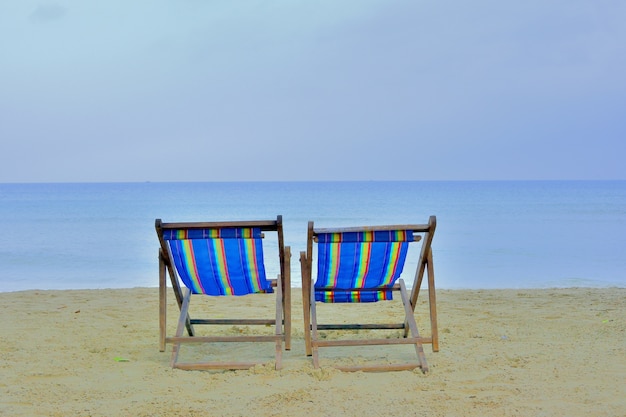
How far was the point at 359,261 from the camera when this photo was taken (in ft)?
13.4

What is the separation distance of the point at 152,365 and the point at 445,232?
17493 millimetres

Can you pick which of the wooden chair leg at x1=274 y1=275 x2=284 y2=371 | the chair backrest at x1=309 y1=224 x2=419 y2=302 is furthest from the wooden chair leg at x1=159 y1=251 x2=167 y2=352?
the chair backrest at x1=309 y1=224 x2=419 y2=302

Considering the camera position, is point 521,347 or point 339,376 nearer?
point 339,376

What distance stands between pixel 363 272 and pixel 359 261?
10 centimetres

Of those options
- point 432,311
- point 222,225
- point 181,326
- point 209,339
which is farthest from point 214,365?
point 432,311

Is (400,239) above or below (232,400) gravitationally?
above

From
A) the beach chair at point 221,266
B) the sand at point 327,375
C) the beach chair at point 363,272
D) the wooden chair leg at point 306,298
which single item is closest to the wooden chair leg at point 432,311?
the beach chair at point 363,272

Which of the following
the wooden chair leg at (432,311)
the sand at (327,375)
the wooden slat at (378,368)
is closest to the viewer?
the sand at (327,375)

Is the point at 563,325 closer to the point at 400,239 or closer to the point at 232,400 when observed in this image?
the point at 400,239

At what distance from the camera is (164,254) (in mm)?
4078

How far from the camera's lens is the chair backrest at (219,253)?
390 cm

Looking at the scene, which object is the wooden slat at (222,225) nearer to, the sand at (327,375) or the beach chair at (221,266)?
the beach chair at (221,266)

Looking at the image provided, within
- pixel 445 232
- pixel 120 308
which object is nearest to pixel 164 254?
pixel 120 308

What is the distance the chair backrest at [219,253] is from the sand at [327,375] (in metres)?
0.52
